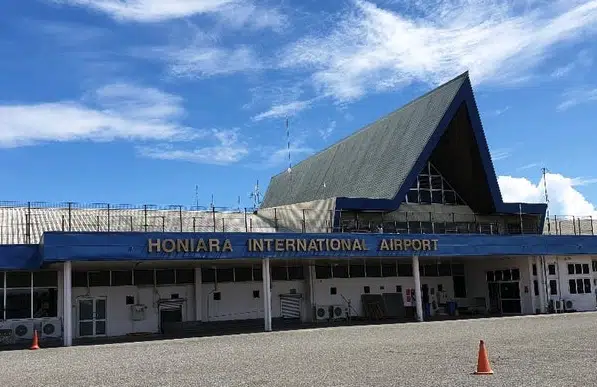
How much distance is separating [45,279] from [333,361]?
18.8 metres

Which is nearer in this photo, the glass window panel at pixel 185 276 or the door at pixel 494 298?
the glass window panel at pixel 185 276

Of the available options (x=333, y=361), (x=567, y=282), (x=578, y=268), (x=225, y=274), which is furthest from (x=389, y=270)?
(x=333, y=361)

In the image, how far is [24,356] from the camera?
21.8m

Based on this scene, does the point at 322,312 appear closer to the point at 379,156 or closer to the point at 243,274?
the point at 243,274

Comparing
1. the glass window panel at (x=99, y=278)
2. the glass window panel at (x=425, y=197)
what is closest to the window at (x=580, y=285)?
the glass window panel at (x=425, y=197)

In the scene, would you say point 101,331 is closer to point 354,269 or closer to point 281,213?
point 281,213

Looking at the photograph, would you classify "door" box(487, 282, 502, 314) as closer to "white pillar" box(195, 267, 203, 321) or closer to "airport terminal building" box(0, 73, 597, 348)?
"airport terminal building" box(0, 73, 597, 348)

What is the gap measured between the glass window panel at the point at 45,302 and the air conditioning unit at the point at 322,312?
13.7m

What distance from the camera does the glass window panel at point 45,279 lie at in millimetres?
30359

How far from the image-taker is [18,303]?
29.8m

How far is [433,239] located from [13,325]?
2002 cm

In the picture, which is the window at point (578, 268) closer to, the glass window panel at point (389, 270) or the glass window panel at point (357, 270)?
the glass window panel at point (389, 270)

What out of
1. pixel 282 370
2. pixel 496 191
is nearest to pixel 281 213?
pixel 496 191

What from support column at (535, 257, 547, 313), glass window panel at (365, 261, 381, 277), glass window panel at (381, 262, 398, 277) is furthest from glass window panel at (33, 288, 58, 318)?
support column at (535, 257, 547, 313)
